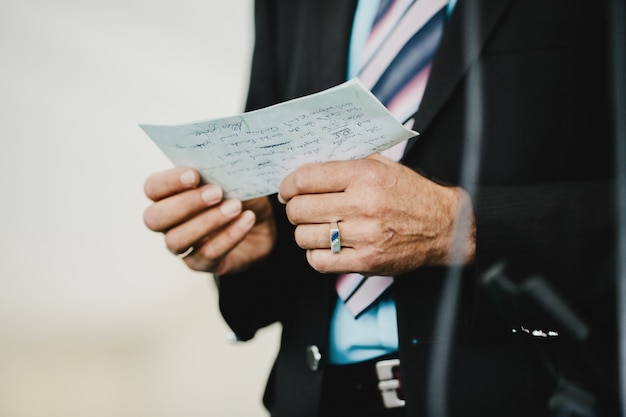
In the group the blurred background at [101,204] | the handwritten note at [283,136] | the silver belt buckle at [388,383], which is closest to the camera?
the handwritten note at [283,136]

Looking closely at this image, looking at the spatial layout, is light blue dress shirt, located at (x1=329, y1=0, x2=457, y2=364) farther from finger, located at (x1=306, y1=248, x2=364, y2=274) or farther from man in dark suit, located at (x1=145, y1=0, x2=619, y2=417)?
finger, located at (x1=306, y1=248, x2=364, y2=274)

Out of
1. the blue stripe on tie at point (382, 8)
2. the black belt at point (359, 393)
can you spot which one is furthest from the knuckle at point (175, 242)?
the blue stripe on tie at point (382, 8)

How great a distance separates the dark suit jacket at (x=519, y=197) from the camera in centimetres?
55

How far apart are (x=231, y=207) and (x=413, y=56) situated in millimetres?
375

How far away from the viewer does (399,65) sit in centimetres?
71

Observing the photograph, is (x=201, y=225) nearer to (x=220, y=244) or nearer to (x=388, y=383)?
(x=220, y=244)

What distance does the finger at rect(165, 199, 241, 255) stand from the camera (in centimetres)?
67

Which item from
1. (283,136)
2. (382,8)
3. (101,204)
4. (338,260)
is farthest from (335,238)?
(101,204)

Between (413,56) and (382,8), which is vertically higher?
(382,8)

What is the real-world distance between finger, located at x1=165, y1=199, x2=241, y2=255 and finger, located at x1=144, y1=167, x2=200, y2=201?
0.05m

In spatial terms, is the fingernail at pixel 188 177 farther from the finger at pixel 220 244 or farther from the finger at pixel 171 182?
the finger at pixel 220 244

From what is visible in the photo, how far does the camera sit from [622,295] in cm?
54

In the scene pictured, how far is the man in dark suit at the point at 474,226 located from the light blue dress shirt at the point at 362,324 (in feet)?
0.06

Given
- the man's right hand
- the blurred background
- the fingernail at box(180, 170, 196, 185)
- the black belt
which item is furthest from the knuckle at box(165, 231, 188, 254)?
the blurred background
